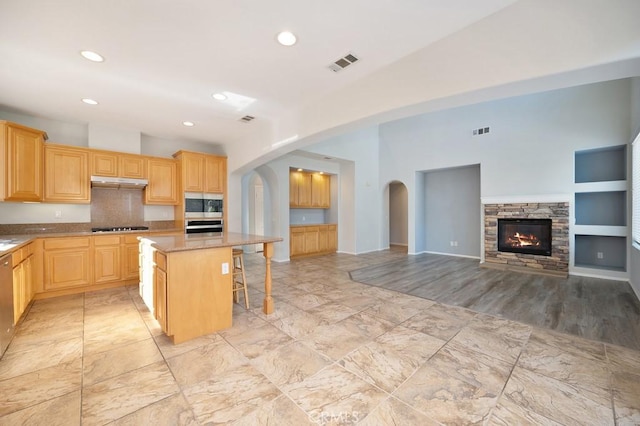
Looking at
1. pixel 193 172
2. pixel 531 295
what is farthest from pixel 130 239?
pixel 531 295

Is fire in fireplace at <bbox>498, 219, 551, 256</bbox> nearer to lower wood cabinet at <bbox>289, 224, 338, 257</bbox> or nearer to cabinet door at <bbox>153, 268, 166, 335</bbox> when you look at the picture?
lower wood cabinet at <bbox>289, 224, 338, 257</bbox>

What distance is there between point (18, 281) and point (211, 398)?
9.58 ft

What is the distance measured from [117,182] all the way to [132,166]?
0.37 meters

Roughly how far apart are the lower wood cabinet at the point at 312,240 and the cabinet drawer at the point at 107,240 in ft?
11.8

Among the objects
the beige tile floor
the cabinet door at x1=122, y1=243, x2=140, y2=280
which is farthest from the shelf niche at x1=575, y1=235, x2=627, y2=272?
the cabinet door at x1=122, y1=243, x2=140, y2=280

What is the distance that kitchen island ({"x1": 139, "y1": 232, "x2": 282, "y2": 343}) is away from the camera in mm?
2525

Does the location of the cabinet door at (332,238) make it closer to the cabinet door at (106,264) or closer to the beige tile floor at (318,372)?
the beige tile floor at (318,372)

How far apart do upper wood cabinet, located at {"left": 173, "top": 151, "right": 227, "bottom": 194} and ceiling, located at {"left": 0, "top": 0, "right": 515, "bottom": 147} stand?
1.37 meters

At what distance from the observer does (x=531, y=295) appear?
387 centimetres

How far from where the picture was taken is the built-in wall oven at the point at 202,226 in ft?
16.5

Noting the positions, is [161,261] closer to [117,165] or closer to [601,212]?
[117,165]

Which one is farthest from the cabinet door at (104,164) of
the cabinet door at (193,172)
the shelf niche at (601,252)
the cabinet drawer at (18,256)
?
the shelf niche at (601,252)

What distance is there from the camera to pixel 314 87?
3.21 metres

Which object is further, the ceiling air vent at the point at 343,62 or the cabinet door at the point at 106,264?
the cabinet door at the point at 106,264
